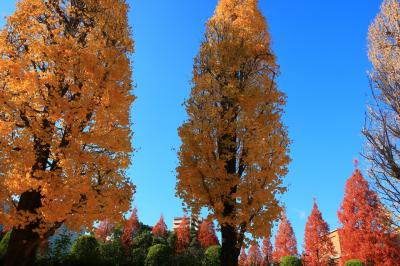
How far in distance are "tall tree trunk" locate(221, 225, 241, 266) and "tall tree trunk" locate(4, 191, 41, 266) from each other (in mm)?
4760

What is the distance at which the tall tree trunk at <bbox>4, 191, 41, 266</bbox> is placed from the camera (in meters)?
8.25

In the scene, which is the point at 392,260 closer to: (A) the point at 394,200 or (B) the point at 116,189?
(A) the point at 394,200

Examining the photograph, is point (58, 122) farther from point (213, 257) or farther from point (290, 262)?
point (290, 262)

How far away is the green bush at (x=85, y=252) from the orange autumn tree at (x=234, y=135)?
869 centimetres

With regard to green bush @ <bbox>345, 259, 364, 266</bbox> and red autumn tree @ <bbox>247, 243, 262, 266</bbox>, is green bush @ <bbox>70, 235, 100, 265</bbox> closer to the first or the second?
green bush @ <bbox>345, 259, 364, 266</bbox>

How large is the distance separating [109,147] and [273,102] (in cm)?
554

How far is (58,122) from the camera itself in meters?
9.16

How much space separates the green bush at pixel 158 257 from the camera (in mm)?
19984

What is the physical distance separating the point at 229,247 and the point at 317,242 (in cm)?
2502

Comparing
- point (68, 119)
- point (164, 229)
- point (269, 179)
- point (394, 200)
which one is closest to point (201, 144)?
point (269, 179)

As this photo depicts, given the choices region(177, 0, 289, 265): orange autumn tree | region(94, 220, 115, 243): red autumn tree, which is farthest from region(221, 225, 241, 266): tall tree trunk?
region(94, 220, 115, 243): red autumn tree

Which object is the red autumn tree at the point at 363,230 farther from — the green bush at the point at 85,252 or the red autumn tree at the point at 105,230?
the red autumn tree at the point at 105,230

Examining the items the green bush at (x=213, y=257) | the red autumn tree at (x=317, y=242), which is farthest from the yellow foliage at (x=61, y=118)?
the red autumn tree at (x=317, y=242)

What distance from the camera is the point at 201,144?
10883mm
